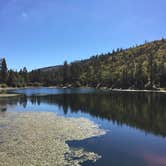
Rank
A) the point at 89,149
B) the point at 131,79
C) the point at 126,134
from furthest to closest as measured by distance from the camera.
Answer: the point at 131,79, the point at 126,134, the point at 89,149

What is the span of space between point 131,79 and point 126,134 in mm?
119885

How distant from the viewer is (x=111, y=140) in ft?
78.2

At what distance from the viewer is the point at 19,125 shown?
30.9 m

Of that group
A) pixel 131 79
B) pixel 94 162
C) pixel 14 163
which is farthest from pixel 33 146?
pixel 131 79

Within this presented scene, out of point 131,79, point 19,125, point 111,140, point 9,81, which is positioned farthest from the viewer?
point 9,81

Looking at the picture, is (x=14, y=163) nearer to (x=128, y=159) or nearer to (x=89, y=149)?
(x=89, y=149)

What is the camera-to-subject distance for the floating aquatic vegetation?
17141 mm

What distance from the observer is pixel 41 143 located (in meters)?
21.9

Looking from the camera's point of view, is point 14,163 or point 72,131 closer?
point 14,163

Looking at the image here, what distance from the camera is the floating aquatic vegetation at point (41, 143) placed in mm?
17141

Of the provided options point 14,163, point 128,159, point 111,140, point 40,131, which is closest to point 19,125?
point 40,131

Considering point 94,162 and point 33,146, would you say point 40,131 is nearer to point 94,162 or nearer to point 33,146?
point 33,146

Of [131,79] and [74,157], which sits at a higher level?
[131,79]

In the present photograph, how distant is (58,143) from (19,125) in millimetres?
10747
